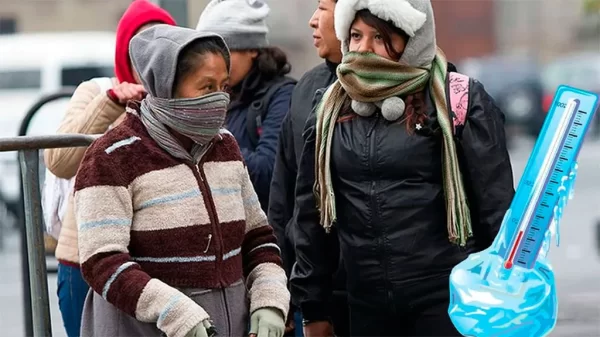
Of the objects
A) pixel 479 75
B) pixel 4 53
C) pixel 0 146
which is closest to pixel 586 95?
pixel 0 146

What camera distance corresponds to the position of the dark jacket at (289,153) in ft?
16.8

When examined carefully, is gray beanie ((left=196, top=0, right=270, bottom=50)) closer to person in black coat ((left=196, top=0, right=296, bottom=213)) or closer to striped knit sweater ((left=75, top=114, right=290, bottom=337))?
person in black coat ((left=196, top=0, right=296, bottom=213))

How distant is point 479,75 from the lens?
35219mm

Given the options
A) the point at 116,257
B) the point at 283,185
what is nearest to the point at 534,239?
the point at 116,257

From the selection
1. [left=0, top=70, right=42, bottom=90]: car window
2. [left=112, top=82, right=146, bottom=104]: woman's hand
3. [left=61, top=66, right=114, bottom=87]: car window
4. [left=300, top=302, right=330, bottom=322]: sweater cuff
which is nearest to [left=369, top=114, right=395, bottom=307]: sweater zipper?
[left=300, top=302, right=330, bottom=322]: sweater cuff

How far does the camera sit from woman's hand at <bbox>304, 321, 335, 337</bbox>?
16.0 ft

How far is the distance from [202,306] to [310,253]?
102cm

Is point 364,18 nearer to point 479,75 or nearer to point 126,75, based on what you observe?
point 126,75

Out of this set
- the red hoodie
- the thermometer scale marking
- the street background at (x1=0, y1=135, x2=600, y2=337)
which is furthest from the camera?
the street background at (x1=0, y1=135, x2=600, y2=337)

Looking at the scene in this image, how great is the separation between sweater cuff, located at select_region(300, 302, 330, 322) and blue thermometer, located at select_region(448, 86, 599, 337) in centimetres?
103

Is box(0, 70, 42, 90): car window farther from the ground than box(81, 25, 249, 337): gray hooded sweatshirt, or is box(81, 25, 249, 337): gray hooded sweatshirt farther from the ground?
box(81, 25, 249, 337): gray hooded sweatshirt

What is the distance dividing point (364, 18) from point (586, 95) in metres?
0.96

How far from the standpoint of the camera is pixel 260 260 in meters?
4.12

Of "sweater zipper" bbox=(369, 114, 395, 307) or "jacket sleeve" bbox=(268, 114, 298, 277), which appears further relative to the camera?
"jacket sleeve" bbox=(268, 114, 298, 277)
